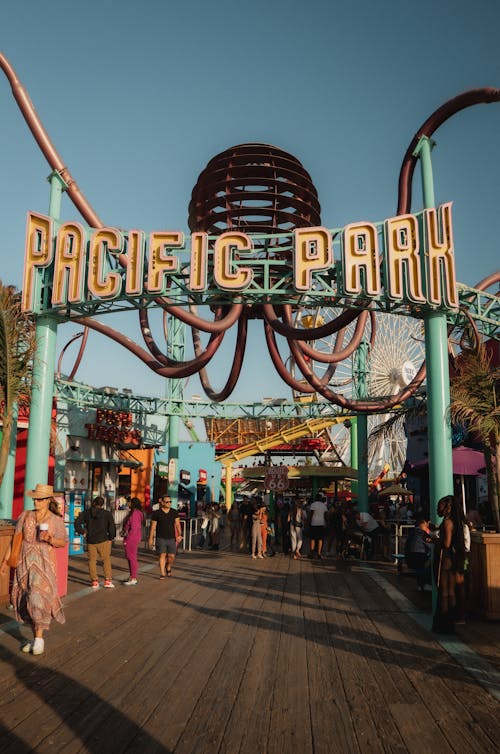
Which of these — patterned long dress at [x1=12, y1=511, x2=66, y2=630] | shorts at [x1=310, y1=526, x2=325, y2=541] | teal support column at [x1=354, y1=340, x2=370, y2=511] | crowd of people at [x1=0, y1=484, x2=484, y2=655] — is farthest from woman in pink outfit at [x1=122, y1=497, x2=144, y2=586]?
teal support column at [x1=354, y1=340, x2=370, y2=511]

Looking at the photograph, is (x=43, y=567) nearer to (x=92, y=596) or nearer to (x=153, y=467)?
(x=92, y=596)

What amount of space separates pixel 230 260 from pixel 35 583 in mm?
6335

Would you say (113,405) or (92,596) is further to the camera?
(113,405)

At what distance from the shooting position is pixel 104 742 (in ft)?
15.6

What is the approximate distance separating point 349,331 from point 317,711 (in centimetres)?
5106

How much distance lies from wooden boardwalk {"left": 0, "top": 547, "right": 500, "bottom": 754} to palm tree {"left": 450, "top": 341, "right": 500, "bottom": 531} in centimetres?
266

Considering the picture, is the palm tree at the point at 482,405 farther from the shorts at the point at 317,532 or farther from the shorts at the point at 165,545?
the shorts at the point at 317,532

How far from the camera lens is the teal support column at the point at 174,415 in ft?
91.8

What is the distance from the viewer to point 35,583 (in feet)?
23.8

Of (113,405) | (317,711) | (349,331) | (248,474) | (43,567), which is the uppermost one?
(349,331)

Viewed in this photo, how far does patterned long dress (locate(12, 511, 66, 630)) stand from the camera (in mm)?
7215

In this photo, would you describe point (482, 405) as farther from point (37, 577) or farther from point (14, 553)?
point (14, 553)

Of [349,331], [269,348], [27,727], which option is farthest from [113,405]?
[349,331]

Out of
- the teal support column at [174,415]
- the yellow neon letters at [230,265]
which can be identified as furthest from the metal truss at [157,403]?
the yellow neon letters at [230,265]
